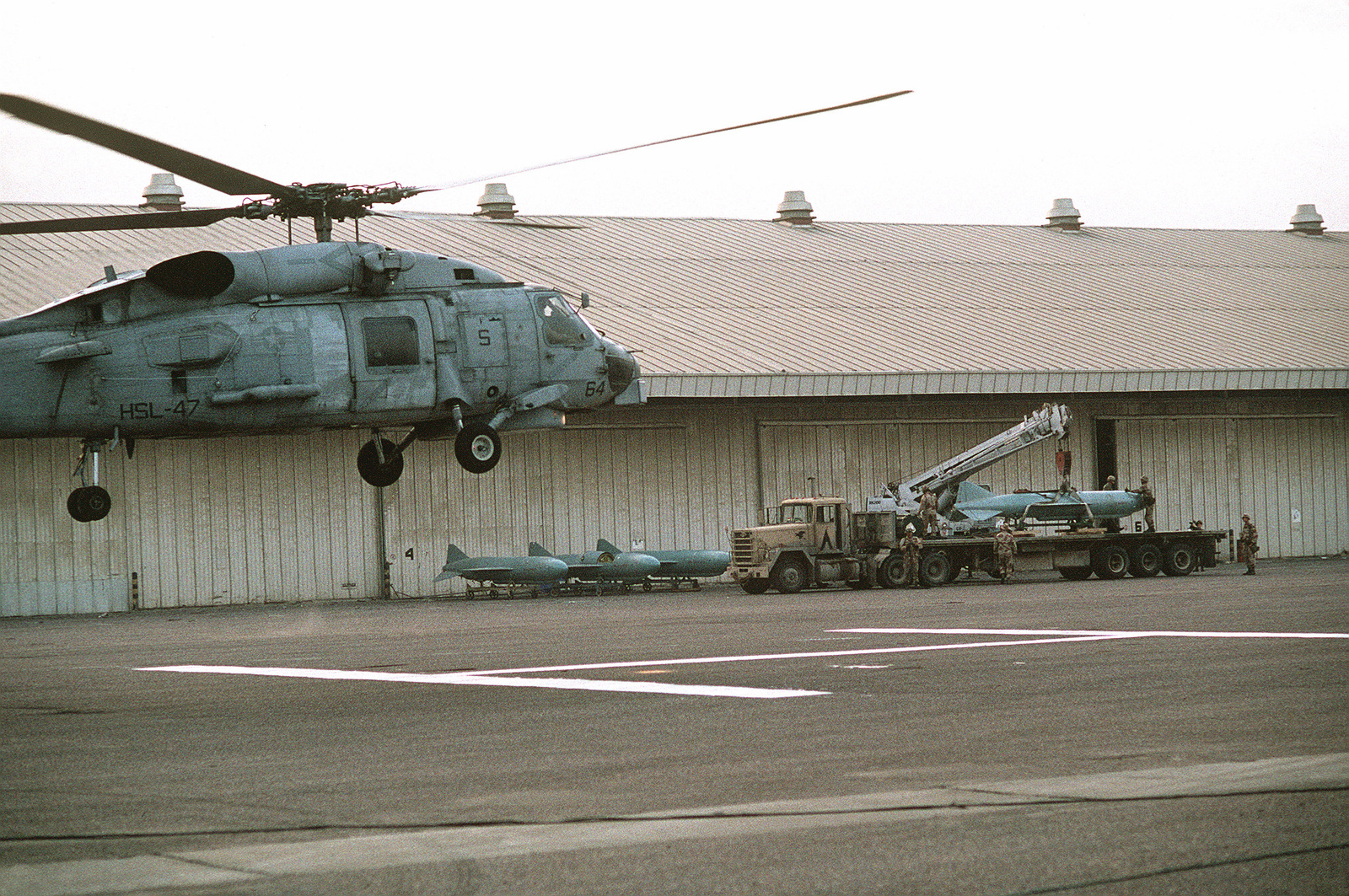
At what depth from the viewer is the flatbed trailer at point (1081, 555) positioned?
38562 millimetres

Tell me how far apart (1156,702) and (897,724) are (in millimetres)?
2270

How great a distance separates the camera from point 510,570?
3809 cm

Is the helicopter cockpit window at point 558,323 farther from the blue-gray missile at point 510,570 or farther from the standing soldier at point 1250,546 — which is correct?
the standing soldier at point 1250,546

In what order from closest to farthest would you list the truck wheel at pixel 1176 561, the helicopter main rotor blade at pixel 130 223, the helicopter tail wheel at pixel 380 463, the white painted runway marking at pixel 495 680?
the white painted runway marking at pixel 495 680, the helicopter main rotor blade at pixel 130 223, the helicopter tail wheel at pixel 380 463, the truck wheel at pixel 1176 561

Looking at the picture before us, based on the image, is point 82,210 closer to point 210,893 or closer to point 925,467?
point 925,467

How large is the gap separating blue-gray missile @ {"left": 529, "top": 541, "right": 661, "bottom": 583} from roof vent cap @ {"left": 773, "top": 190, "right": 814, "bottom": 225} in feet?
61.5

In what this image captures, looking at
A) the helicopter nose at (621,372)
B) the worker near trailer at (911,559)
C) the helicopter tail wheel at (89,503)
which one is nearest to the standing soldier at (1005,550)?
the worker near trailer at (911,559)

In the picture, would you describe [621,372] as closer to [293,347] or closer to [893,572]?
[293,347]

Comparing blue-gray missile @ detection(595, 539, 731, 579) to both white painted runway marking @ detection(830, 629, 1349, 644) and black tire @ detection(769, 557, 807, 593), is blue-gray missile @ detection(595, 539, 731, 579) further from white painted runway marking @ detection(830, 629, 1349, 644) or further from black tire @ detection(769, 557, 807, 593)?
white painted runway marking @ detection(830, 629, 1349, 644)

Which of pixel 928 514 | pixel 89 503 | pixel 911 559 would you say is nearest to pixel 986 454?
pixel 928 514

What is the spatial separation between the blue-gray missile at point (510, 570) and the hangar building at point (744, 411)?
228 cm

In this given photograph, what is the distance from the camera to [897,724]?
11.1 metres

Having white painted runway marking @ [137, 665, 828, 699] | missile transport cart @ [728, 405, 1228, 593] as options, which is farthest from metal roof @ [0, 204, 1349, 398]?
white painted runway marking @ [137, 665, 828, 699]

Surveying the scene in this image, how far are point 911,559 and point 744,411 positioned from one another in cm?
755
